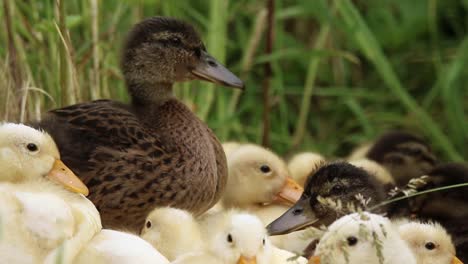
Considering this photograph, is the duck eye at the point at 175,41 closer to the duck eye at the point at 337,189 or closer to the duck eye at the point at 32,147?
the duck eye at the point at 337,189

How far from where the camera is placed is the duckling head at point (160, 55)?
5562 mm

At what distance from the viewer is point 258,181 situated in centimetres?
611

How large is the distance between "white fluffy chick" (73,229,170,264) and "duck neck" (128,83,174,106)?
3.59ft

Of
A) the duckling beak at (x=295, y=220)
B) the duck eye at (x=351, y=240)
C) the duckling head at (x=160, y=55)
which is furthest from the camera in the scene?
the duckling head at (x=160, y=55)

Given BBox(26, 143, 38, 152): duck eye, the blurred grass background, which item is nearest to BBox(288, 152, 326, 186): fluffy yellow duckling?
the blurred grass background

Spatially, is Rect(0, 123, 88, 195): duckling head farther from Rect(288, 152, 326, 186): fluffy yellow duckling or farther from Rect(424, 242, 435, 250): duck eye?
Rect(288, 152, 326, 186): fluffy yellow duckling

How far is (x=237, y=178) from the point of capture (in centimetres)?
615

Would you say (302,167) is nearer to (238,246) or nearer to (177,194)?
Result: (177,194)

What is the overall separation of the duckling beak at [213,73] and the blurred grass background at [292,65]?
51cm

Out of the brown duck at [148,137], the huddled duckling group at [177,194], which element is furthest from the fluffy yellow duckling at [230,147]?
the brown duck at [148,137]

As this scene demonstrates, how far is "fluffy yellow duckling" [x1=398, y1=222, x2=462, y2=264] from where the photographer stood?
16.7 feet

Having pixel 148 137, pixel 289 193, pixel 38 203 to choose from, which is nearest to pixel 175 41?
pixel 148 137

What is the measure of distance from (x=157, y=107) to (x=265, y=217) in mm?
745

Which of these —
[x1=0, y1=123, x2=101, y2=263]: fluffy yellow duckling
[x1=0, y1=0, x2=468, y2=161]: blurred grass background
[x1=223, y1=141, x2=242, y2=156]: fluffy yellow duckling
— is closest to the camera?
[x1=0, y1=123, x2=101, y2=263]: fluffy yellow duckling
